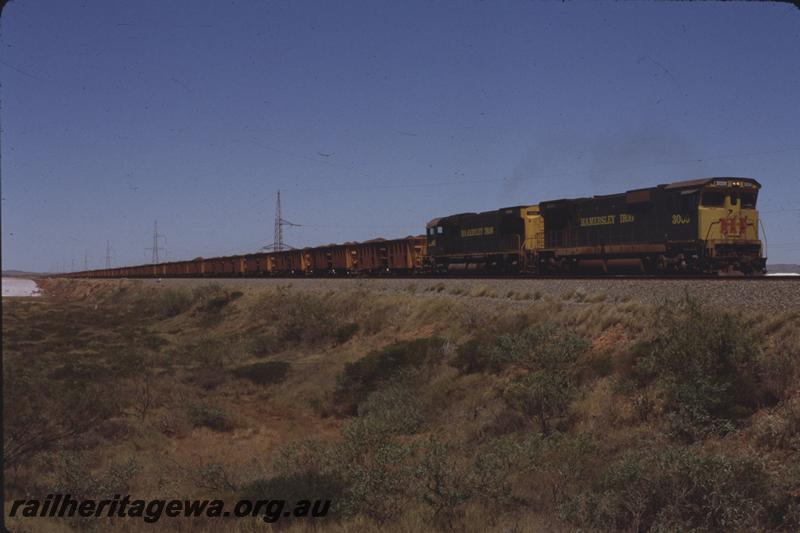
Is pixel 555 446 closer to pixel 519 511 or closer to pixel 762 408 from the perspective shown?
pixel 519 511

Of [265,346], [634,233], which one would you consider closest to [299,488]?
[265,346]

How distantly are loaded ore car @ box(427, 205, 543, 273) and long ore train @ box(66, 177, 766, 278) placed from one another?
0.18ft

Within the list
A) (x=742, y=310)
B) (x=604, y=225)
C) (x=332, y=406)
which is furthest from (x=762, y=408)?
(x=604, y=225)

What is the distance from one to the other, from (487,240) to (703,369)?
24.2 metres

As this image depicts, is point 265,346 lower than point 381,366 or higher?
lower

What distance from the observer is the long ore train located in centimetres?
2394

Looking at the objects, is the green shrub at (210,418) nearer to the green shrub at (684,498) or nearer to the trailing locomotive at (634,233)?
the green shrub at (684,498)

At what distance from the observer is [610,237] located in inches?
1094

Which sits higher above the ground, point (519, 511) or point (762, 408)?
point (762, 408)

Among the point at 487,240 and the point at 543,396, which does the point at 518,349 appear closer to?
the point at 543,396

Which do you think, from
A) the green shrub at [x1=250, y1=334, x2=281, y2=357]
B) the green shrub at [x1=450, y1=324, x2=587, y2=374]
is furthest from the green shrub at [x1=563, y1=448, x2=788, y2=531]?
the green shrub at [x1=250, y1=334, x2=281, y2=357]

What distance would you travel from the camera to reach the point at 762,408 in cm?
1005

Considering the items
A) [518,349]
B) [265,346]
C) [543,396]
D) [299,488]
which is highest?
[518,349]

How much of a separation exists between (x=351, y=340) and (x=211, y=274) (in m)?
54.0
